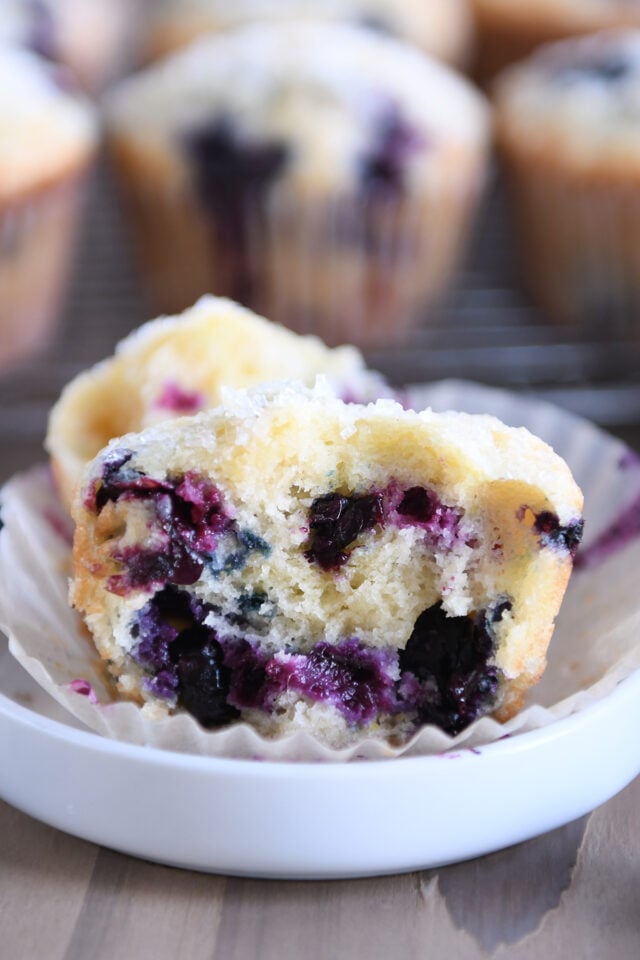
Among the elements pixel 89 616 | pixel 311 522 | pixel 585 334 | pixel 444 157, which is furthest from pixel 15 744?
pixel 585 334

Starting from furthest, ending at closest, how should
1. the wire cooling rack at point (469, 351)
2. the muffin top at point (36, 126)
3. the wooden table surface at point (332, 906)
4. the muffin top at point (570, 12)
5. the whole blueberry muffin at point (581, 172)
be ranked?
the muffin top at point (570, 12) → the wire cooling rack at point (469, 351) → the whole blueberry muffin at point (581, 172) → the muffin top at point (36, 126) → the wooden table surface at point (332, 906)

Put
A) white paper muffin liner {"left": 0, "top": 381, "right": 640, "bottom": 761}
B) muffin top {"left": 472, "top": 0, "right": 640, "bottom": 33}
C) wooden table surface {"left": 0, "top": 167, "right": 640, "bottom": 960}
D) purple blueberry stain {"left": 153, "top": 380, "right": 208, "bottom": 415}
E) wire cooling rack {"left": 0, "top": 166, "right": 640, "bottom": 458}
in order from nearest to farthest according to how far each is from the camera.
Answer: wooden table surface {"left": 0, "top": 167, "right": 640, "bottom": 960}, white paper muffin liner {"left": 0, "top": 381, "right": 640, "bottom": 761}, purple blueberry stain {"left": 153, "top": 380, "right": 208, "bottom": 415}, wire cooling rack {"left": 0, "top": 166, "right": 640, "bottom": 458}, muffin top {"left": 472, "top": 0, "right": 640, "bottom": 33}

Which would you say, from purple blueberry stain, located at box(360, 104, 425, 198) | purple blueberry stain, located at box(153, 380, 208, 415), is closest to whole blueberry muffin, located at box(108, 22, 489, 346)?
purple blueberry stain, located at box(360, 104, 425, 198)

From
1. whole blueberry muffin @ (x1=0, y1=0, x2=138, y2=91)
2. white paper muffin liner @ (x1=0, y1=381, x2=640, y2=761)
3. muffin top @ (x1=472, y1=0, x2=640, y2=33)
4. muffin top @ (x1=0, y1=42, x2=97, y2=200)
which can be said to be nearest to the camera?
white paper muffin liner @ (x1=0, y1=381, x2=640, y2=761)

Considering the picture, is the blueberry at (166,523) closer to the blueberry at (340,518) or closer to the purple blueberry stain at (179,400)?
the blueberry at (340,518)

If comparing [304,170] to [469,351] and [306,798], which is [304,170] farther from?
[306,798]

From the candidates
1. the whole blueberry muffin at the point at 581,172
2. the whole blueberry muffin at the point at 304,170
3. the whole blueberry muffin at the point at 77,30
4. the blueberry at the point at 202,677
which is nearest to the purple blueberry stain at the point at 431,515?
the blueberry at the point at 202,677

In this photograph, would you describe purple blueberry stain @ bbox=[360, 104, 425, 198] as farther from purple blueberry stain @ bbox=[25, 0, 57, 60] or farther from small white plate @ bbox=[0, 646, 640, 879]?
small white plate @ bbox=[0, 646, 640, 879]
